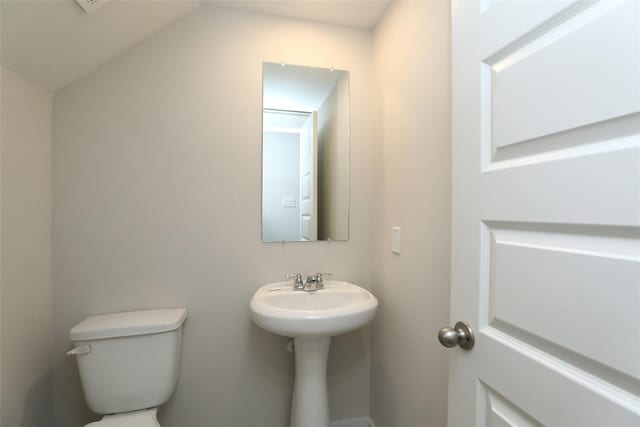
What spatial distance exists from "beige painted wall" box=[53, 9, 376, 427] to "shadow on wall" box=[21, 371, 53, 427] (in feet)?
0.10

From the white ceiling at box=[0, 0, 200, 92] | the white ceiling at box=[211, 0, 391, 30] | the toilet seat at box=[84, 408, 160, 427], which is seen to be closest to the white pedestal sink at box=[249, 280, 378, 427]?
the toilet seat at box=[84, 408, 160, 427]

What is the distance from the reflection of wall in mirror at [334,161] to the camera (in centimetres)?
157

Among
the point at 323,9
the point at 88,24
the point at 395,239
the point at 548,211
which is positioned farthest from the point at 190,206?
the point at 548,211

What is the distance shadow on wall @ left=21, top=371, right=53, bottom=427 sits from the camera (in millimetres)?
1156

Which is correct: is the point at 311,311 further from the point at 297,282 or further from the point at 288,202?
the point at 288,202

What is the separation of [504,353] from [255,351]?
4.00ft

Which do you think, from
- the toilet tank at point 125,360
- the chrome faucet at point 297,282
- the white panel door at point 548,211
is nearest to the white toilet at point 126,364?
the toilet tank at point 125,360

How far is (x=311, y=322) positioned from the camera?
1.06m

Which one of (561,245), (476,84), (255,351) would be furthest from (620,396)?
(255,351)

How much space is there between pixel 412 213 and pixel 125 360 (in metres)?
1.34

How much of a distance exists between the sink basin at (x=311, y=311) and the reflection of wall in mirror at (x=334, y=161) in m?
0.33

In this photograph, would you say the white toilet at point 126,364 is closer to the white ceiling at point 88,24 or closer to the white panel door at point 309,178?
the white panel door at point 309,178

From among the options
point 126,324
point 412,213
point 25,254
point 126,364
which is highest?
point 412,213

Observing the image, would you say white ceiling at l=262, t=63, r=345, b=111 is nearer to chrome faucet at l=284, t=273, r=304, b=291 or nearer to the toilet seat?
chrome faucet at l=284, t=273, r=304, b=291
